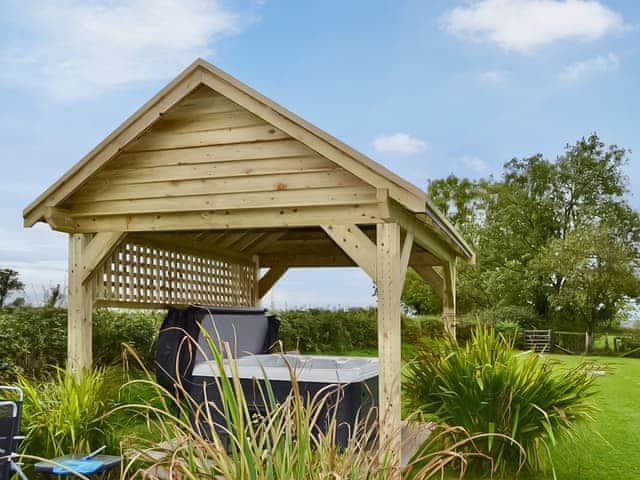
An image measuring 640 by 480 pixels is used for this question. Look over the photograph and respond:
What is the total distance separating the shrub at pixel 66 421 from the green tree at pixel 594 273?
20.0m

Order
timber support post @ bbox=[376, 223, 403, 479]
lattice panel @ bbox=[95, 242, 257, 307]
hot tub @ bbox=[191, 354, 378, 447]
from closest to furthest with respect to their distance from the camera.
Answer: hot tub @ bbox=[191, 354, 378, 447] → timber support post @ bbox=[376, 223, 403, 479] → lattice panel @ bbox=[95, 242, 257, 307]

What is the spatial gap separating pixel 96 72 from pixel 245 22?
1.73 m

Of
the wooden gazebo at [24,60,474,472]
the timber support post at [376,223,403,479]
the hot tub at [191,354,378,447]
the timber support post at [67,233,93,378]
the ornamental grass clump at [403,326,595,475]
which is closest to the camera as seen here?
the ornamental grass clump at [403,326,595,475]

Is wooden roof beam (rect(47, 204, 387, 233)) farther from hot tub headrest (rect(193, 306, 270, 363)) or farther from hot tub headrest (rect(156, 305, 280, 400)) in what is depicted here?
hot tub headrest (rect(193, 306, 270, 363))

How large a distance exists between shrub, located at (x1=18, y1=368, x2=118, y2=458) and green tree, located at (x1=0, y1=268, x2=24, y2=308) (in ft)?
16.3

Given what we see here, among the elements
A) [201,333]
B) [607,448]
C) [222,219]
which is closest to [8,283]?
[201,333]

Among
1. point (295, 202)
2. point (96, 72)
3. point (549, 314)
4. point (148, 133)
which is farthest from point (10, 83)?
point (549, 314)

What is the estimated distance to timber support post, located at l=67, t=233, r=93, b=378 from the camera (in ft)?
22.8

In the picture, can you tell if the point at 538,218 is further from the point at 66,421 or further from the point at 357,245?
the point at 66,421

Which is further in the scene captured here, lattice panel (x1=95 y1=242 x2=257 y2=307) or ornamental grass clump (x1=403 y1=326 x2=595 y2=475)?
lattice panel (x1=95 y1=242 x2=257 y2=307)

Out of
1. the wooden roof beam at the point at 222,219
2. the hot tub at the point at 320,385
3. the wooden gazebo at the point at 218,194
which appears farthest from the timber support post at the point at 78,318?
the hot tub at the point at 320,385

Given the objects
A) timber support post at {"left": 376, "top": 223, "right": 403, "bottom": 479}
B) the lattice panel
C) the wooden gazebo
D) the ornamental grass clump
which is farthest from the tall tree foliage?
timber support post at {"left": 376, "top": 223, "right": 403, "bottom": 479}

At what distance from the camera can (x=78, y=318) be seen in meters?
6.97

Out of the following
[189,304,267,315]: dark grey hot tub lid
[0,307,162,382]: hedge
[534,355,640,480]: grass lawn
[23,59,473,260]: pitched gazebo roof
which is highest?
[23,59,473,260]: pitched gazebo roof
